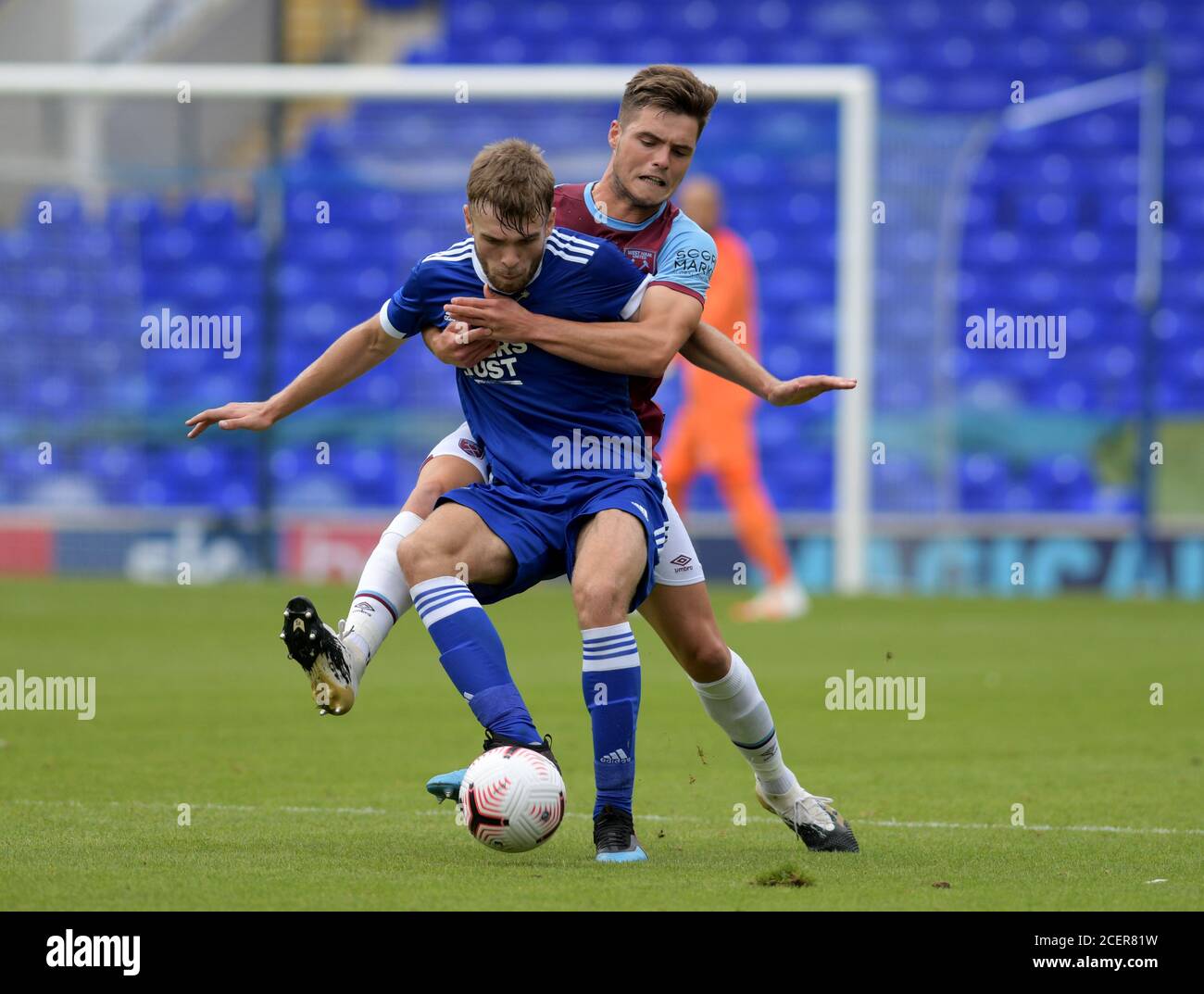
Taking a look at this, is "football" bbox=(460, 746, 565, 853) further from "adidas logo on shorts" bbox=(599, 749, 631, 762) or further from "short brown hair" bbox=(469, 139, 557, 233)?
"short brown hair" bbox=(469, 139, 557, 233)

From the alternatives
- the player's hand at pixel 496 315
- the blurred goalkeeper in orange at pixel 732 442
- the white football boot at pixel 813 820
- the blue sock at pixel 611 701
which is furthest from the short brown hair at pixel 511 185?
the blurred goalkeeper in orange at pixel 732 442

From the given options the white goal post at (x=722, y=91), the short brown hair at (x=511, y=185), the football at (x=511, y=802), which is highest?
the white goal post at (x=722, y=91)

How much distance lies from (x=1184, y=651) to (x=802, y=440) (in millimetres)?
6090

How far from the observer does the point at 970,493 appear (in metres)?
17.1

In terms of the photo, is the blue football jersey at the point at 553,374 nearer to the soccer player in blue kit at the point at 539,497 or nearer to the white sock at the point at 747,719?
the soccer player in blue kit at the point at 539,497

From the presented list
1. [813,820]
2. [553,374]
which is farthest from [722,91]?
[813,820]

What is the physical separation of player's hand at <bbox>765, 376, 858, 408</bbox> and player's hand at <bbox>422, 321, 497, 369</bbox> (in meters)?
0.78

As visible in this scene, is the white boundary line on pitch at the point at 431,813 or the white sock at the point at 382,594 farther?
the white boundary line on pitch at the point at 431,813

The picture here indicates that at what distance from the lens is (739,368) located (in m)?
5.30

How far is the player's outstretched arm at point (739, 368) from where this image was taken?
519 centimetres

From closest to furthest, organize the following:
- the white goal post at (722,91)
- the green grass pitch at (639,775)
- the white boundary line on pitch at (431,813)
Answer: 1. the green grass pitch at (639,775)
2. the white boundary line on pitch at (431,813)
3. the white goal post at (722,91)

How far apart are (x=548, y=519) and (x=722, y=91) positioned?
11.2 meters

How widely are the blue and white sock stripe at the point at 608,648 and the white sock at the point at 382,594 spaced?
0.55m
